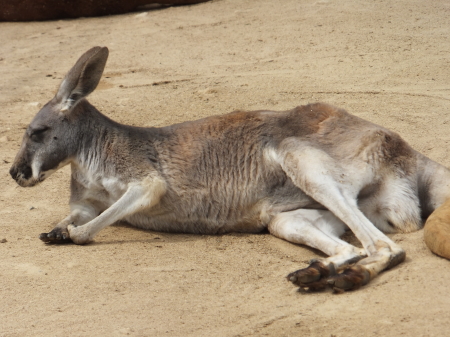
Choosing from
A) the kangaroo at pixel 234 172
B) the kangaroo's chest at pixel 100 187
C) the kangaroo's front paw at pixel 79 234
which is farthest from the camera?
the kangaroo's chest at pixel 100 187

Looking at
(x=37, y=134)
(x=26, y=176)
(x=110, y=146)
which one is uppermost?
(x=37, y=134)

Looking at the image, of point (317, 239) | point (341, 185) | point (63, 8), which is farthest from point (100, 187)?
point (63, 8)

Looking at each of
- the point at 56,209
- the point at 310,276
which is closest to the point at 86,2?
the point at 56,209

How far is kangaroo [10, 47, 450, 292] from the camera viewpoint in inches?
187

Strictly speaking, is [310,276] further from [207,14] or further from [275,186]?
[207,14]

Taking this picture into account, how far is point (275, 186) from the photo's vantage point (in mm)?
5062

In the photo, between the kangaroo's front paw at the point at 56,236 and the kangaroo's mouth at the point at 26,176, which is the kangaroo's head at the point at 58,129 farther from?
the kangaroo's front paw at the point at 56,236

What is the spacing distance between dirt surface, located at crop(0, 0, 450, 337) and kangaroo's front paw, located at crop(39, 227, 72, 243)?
0.06m

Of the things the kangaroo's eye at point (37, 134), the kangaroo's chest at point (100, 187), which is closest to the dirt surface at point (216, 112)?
the kangaroo's chest at point (100, 187)

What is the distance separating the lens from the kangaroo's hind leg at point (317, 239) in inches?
155

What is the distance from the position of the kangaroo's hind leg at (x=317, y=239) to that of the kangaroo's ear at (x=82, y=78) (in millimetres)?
1765

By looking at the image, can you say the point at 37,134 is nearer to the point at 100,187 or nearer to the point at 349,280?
the point at 100,187

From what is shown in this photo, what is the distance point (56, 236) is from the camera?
497 cm

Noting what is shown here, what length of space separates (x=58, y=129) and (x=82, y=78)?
440 mm
